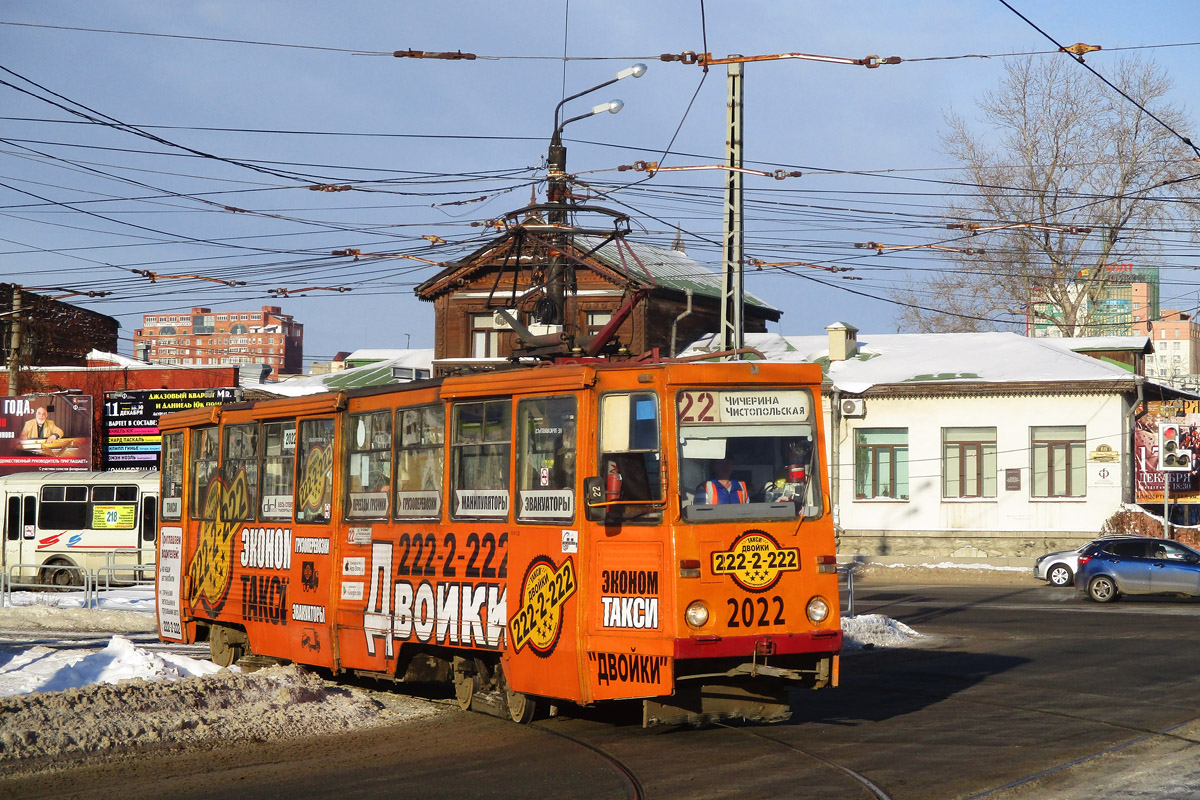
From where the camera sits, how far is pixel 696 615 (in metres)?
10.2

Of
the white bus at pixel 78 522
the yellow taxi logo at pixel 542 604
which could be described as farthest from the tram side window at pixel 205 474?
the white bus at pixel 78 522

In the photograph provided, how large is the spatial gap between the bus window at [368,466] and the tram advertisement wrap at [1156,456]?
30582 millimetres

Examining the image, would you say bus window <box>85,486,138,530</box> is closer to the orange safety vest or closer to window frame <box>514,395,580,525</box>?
window frame <box>514,395,580,525</box>

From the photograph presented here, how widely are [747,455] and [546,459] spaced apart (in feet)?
5.72

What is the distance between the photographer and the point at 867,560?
4100 cm

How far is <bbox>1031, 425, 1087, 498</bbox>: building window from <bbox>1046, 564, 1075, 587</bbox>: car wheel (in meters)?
7.67

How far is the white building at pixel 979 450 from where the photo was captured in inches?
1547

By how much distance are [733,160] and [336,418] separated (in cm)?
796

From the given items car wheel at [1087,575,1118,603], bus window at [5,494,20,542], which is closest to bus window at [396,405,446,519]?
car wheel at [1087,575,1118,603]

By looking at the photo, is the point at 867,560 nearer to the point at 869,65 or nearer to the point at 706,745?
the point at 869,65

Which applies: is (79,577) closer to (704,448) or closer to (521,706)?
(521,706)

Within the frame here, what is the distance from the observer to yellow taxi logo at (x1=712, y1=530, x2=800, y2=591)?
411 inches

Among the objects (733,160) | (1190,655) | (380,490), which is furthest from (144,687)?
(1190,655)

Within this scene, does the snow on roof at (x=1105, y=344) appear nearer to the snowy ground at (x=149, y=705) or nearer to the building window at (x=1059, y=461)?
the building window at (x=1059, y=461)
